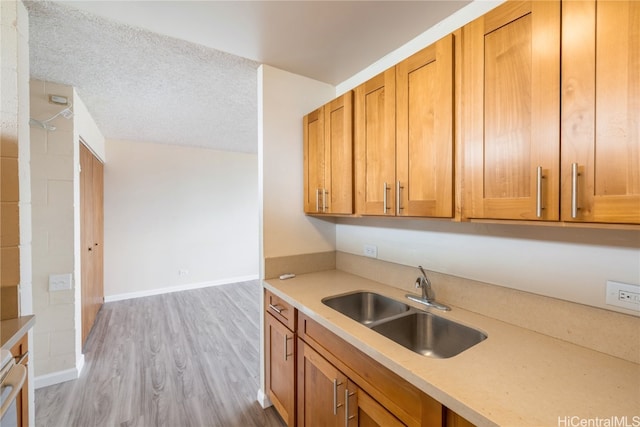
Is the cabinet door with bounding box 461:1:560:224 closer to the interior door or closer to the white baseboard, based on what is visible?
the white baseboard

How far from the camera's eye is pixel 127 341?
2.90 meters

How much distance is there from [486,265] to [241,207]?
14.7 feet

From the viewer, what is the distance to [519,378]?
85cm

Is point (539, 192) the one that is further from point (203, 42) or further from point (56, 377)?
point (56, 377)

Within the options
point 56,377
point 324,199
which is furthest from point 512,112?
point 56,377

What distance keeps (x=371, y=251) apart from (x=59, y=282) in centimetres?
255

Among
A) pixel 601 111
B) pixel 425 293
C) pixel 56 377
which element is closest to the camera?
pixel 601 111

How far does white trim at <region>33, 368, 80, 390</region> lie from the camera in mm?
2154

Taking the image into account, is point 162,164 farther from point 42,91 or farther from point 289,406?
point 289,406

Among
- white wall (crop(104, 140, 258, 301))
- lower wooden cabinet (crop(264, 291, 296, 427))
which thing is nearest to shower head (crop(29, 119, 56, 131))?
white wall (crop(104, 140, 258, 301))

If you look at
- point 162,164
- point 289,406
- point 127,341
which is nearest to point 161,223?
point 162,164

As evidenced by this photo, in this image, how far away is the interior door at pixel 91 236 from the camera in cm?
A: 276

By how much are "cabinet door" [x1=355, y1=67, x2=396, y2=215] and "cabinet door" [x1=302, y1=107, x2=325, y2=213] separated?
1.15ft

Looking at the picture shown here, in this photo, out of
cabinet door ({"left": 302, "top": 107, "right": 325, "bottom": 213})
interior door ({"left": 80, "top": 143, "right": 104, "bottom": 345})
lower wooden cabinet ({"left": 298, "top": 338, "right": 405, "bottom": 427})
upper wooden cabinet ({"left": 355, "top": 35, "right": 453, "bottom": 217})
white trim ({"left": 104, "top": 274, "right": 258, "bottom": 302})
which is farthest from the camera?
white trim ({"left": 104, "top": 274, "right": 258, "bottom": 302})
